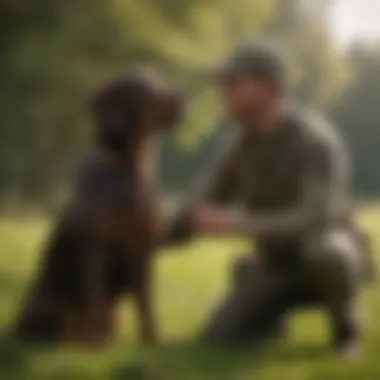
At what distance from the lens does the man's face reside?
142 centimetres

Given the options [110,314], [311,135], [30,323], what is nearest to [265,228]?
[311,135]

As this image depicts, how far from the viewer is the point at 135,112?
138 centimetres

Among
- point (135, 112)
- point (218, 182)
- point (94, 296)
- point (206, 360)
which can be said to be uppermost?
point (135, 112)

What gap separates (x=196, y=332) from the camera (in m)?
1.39

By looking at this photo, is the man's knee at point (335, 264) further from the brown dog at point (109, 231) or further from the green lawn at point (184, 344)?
the brown dog at point (109, 231)

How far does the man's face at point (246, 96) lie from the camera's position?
4.64 feet

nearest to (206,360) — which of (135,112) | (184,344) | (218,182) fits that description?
(184,344)

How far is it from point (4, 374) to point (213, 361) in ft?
1.05

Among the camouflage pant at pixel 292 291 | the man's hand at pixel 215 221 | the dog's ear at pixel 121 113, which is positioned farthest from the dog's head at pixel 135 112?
the camouflage pant at pixel 292 291

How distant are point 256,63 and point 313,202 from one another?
24 centimetres

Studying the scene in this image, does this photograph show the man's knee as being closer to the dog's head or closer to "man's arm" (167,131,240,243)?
"man's arm" (167,131,240,243)

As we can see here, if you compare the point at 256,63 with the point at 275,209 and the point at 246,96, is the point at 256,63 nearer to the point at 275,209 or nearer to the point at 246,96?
the point at 246,96

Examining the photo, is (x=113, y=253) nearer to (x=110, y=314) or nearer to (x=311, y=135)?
(x=110, y=314)

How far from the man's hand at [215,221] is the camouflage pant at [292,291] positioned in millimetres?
55
